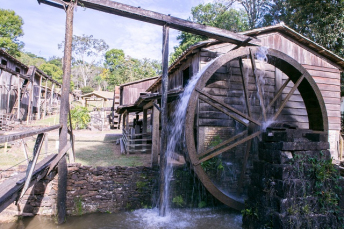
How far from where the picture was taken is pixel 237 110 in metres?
5.29

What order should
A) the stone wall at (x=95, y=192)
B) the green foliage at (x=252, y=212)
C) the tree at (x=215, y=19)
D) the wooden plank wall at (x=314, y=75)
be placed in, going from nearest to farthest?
1. the green foliage at (x=252, y=212)
2. the stone wall at (x=95, y=192)
3. the wooden plank wall at (x=314, y=75)
4. the tree at (x=215, y=19)

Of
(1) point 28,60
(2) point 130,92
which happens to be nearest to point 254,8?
(2) point 130,92

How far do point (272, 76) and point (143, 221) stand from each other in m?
5.37

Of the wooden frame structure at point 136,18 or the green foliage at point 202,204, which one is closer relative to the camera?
the wooden frame structure at point 136,18

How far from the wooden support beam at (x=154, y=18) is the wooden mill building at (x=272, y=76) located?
2.07 ft

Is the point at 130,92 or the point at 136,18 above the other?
the point at 130,92

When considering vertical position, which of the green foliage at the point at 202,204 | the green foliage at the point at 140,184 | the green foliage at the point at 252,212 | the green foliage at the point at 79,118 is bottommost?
the green foliage at the point at 202,204

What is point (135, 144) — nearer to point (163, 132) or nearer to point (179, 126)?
point (179, 126)

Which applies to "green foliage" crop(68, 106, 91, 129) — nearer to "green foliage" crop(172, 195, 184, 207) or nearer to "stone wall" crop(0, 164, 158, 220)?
"stone wall" crop(0, 164, 158, 220)

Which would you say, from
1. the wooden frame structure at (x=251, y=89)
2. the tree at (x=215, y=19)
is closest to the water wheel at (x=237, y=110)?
the wooden frame structure at (x=251, y=89)

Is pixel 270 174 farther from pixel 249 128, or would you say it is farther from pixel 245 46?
pixel 245 46

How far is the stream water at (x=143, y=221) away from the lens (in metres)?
4.61

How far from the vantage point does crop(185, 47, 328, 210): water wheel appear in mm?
5278

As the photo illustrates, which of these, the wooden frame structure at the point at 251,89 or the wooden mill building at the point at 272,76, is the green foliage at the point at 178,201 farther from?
the wooden mill building at the point at 272,76
